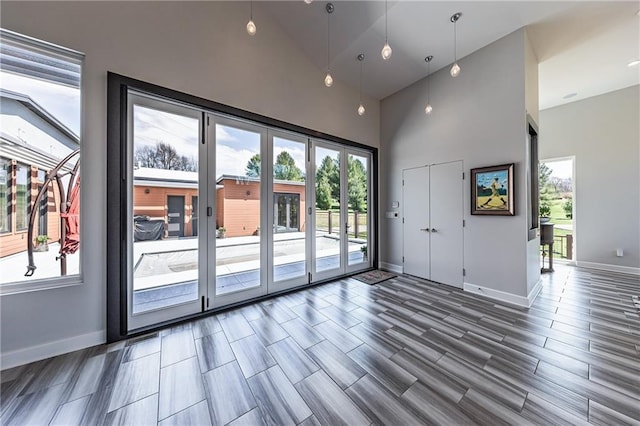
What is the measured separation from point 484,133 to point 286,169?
318cm

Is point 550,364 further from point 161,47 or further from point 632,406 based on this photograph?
point 161,47

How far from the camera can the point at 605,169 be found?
4.90 m

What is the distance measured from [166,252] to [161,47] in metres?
2.38

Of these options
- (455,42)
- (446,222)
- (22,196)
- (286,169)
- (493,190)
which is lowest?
(446,222)

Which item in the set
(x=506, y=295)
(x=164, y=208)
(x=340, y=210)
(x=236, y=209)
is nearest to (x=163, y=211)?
(x=164, y=208)

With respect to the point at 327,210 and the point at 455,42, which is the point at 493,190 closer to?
the point at 455,42

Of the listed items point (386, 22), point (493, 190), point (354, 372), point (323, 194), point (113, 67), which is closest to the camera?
point (354, 372)

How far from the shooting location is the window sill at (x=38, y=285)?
1.99 metres

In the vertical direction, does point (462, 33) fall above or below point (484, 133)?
above

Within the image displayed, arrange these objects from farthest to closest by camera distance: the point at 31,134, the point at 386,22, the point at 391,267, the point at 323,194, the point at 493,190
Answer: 1. the point at 391,267
2. the point at 323,194
3. the point at 493,190
4. the point at 386,22
5. the point at 31,134

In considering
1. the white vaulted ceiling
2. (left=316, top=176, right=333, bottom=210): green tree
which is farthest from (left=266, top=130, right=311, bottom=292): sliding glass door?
the white vaulted ceiling

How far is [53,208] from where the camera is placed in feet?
7.47

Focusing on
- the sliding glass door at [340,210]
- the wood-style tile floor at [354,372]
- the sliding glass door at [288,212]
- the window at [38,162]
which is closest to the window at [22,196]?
the window at [38,162]

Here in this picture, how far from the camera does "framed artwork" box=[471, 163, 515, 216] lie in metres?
3.31
